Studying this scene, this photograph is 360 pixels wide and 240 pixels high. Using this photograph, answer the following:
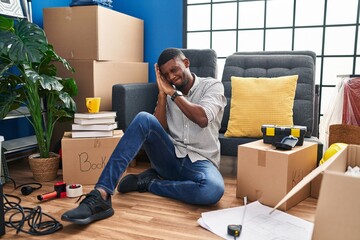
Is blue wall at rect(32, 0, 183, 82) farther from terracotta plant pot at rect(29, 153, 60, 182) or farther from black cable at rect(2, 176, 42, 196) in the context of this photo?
black cable at rect(2, 176, 42, 196)

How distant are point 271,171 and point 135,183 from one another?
758mm

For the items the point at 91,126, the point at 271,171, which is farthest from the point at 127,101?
the point at 271,171

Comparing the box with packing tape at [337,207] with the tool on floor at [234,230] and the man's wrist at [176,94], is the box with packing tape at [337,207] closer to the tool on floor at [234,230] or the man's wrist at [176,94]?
the tool on floor at [234,230]

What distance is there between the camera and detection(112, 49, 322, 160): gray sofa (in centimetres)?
233

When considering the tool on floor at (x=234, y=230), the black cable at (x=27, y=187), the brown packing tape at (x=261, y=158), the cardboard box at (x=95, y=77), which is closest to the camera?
the tool on floor at (x=234, y=230)

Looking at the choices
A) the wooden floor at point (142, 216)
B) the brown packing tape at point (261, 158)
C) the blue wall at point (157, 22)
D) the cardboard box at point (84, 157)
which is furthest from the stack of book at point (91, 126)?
the blue wall at point (157, 22)

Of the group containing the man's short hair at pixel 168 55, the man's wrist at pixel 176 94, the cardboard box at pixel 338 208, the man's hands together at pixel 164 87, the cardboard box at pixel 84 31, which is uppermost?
the cardboard box at pixel 84 31

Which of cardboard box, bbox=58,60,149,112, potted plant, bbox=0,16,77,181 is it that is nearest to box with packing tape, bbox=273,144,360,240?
potted plant, bbox=0,16,77,181

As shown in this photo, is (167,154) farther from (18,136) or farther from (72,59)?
(18,136)

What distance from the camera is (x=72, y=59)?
277cm

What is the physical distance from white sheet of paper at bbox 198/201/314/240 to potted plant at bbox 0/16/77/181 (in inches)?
48.1

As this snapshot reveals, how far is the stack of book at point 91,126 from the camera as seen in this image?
2.15 meters

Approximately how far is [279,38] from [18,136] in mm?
2437

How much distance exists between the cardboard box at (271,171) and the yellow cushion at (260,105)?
316 millimetres
